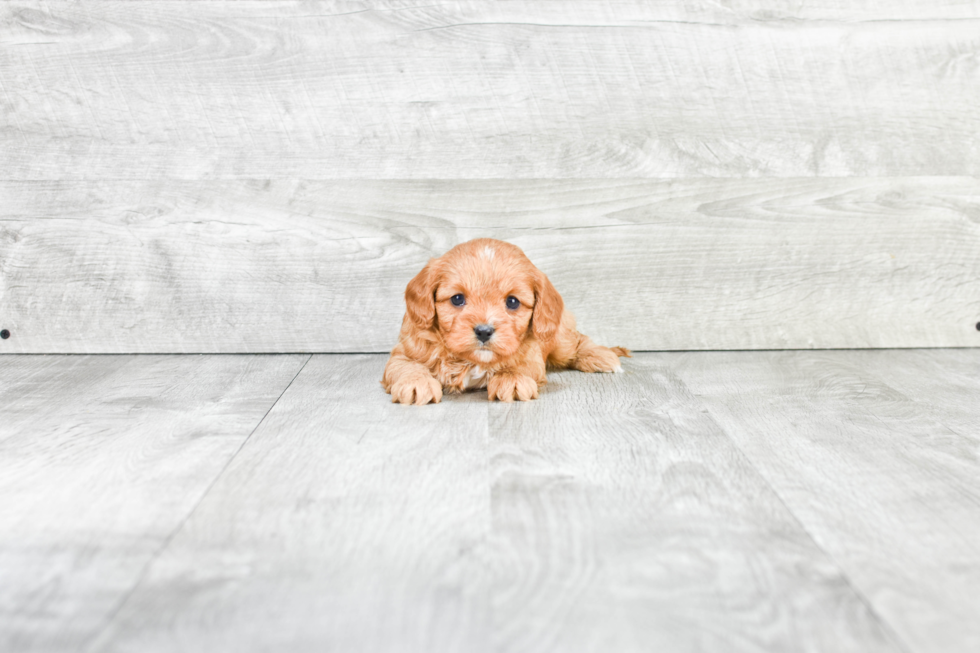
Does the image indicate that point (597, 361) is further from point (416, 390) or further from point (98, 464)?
point (98, 464)

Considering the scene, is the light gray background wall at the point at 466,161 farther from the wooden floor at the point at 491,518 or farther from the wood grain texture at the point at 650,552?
the wood grain texture at the point at 650,552

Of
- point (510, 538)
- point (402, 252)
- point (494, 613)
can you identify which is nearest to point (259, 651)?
point (494, 613)

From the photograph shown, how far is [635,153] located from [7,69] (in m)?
1.83

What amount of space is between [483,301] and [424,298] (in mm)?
142

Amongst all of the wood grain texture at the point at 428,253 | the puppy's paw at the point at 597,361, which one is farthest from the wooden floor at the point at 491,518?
the wood grain texture at the point at 428,253

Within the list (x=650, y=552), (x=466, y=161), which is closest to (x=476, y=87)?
(x=466, y=161)

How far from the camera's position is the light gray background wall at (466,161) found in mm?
2139

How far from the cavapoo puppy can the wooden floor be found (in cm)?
7

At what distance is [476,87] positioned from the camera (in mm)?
2164

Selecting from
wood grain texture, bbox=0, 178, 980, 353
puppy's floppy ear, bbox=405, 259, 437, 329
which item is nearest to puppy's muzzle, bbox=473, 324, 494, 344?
puppy's floppy ear, bbox=405, 259, 437, 329

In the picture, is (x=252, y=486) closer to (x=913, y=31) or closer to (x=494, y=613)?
(x=494, y=613)

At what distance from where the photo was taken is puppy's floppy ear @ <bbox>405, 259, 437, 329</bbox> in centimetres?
173

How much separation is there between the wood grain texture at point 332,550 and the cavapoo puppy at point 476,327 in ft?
0.57

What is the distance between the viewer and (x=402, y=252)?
2.23m
